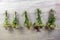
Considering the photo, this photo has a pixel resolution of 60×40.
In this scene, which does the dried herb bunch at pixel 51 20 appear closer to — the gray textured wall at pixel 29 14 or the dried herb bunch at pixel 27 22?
the gray textured wall at pixel 29 14

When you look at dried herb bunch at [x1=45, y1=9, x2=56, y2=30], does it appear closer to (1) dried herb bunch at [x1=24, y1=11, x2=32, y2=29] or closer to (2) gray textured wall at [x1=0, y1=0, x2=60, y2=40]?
(2) gray textured wall at [x1=0, y1=0, x2=60, y2=40]

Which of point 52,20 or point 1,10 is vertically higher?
point 1,10

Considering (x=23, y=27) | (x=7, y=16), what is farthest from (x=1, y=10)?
(x=23, y=27)

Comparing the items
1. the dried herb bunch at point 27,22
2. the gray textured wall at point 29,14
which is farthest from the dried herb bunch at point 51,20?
the dried herb bunch at point 27,22

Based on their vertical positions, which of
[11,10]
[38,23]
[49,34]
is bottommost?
[49,34]

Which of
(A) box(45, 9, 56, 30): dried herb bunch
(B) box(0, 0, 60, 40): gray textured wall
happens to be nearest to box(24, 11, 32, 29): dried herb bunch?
(B) box(0, 0, 60, 40): gray textured wall

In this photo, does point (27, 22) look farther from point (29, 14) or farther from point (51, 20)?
point (51, 20)

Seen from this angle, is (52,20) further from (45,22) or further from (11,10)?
(11,10)

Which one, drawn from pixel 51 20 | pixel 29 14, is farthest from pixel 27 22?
pixel 51 20
